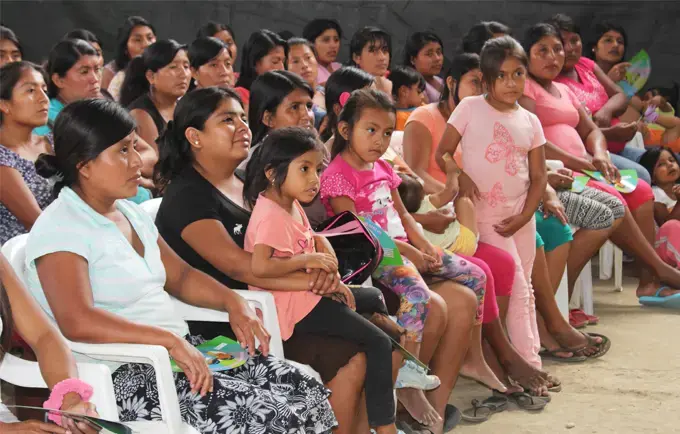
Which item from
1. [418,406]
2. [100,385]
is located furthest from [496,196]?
[100,385]

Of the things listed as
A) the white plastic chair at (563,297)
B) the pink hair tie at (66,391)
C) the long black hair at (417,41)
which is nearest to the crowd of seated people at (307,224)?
the pink hair tie at (66,391)

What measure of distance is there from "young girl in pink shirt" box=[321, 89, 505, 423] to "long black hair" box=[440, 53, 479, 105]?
96 centimetres

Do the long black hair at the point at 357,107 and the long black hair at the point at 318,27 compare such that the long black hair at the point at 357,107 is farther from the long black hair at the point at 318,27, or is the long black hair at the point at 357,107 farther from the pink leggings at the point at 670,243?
the pink leggings at the point at 670,243

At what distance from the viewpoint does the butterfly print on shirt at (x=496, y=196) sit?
13.1ft

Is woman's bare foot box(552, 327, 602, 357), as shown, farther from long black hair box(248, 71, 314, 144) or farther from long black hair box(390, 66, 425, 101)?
long black hair box(248, 71, 314, 144)

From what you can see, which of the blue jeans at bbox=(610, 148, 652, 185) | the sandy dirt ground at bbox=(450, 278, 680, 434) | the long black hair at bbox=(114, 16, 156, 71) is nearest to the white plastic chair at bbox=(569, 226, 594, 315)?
the sandy dirt ground at bbox=(450, 278, 680, 434)

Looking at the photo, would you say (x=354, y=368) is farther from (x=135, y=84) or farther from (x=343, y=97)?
(x=135, y=84)

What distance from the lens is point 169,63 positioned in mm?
4254

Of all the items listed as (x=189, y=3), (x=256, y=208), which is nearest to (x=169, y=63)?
(x=256, y=208)

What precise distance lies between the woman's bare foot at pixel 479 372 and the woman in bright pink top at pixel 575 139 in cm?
154

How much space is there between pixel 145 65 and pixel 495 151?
61.4 inches

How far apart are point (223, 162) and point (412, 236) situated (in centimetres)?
85

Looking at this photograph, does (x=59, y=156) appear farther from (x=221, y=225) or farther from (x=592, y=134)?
(x=592, y=134)

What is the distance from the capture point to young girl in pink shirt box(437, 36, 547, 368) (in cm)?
394
